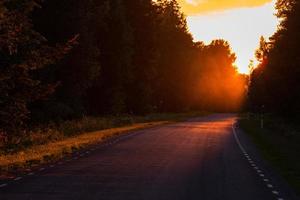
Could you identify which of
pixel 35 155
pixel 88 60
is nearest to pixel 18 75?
pixel 35 155

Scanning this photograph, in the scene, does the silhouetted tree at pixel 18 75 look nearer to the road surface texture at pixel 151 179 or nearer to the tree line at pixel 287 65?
the road surface texture at pixel 151 179

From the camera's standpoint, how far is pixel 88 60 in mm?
53750

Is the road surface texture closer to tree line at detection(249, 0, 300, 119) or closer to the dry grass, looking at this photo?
the dry grass

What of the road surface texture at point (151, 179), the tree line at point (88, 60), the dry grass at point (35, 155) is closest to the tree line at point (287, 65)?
the tree line at point (88, 60)

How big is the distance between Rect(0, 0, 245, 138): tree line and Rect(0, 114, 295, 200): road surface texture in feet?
14.0

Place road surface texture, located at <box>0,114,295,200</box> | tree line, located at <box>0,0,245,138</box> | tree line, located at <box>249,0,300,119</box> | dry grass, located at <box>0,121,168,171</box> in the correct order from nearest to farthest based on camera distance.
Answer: road surface texture, located at <box>0,114,295,200</box> → dry grass, located at <box>0,121,168,171</box> → tree line, located at <box>0,0,245,138</box> → tree line, located at <box>249,0,300,119</box>

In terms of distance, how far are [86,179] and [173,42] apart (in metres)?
100.0

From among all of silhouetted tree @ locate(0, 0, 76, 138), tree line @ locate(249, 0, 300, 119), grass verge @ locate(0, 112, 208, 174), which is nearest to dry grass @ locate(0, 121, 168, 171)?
grass verge @ locate(0, 112, 208, 174)

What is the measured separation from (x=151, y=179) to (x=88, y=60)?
37096mm

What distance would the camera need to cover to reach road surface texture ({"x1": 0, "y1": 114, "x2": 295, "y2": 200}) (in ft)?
46.8

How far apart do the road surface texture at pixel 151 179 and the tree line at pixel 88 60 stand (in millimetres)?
4265

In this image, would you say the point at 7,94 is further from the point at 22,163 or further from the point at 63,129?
the point at 63,129

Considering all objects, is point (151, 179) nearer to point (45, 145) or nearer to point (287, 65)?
point (45, 145)

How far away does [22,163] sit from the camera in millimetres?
21484
